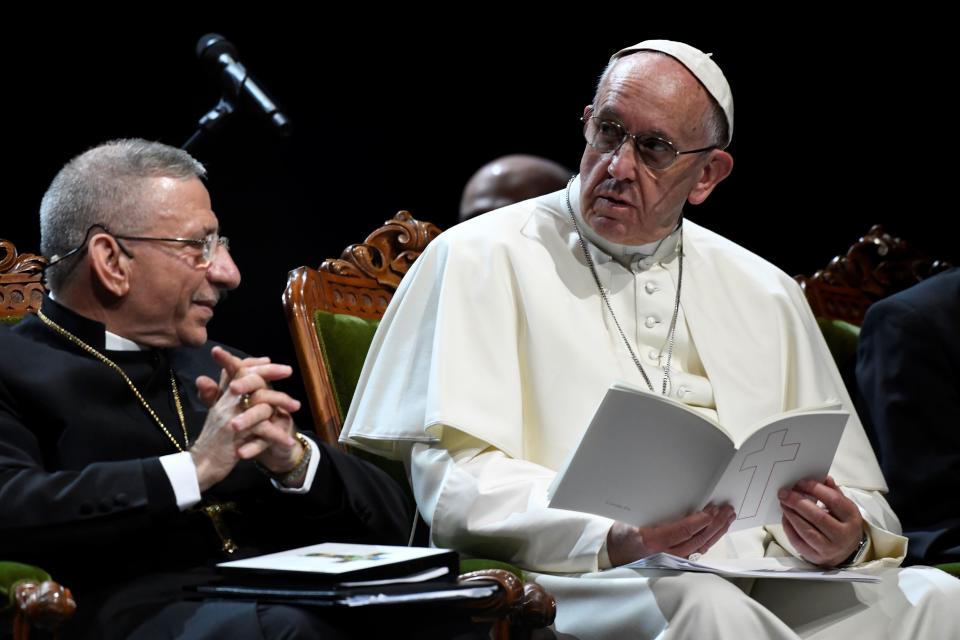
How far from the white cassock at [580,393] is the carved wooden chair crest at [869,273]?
1061mm

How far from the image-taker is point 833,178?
225 inches

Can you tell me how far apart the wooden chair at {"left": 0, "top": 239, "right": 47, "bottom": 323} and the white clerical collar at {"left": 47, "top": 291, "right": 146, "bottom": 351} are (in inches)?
19.3

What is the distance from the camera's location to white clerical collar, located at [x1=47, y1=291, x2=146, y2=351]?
265 cm

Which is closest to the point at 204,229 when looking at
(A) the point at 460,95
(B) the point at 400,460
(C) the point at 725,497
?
(B) the point at 400,460

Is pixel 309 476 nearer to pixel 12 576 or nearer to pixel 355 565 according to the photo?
pixel 355 565

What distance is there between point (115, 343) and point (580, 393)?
1.07 metres

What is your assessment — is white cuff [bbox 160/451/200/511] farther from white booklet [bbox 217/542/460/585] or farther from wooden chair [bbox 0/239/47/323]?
wooden chair [bbox 0/239/47/323]

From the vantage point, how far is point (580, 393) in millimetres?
2971

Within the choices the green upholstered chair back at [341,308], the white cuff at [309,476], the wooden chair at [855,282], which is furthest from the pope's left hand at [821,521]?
the wooden chair at [855,282]

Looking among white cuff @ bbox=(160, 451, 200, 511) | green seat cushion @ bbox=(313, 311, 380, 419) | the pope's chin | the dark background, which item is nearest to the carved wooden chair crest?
the dark background

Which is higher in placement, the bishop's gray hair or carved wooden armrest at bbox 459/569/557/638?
the bishop's gray hair

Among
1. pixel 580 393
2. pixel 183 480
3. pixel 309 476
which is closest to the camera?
pixel 183 480

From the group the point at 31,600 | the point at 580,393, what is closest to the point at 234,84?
the point at 580,393

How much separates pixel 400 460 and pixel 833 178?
3255mm
